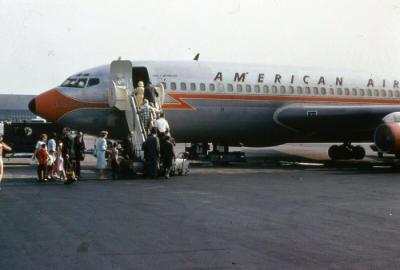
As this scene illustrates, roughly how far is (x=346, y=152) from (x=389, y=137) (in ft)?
25.5

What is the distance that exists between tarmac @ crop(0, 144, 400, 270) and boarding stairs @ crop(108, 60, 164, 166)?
366 centimetres

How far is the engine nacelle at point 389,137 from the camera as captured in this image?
70.9 ft

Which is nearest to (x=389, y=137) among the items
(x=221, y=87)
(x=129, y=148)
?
(x=221, y=87)

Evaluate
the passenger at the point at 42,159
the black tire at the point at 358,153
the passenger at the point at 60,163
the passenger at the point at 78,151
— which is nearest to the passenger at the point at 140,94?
Answer: the passenger at the point at 78,151

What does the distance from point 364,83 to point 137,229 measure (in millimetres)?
19577

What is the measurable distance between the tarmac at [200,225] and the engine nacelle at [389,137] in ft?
15.4

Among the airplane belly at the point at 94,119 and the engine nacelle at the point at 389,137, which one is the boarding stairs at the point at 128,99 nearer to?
the airplane belly at the point at 94,119

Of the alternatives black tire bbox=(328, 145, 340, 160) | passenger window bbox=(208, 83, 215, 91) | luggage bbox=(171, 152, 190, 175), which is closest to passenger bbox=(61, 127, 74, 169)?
luggage bbox=(171, 152, 190, 175)

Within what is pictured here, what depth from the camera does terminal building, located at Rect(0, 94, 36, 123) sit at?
13662 cm

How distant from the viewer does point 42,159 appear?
57.1 ft

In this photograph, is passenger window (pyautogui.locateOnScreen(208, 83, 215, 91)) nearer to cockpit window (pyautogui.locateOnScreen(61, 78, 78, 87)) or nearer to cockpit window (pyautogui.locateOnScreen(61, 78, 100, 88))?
cockpit window (pyautogui.locateOnScreen(61, 78, 100, 88))

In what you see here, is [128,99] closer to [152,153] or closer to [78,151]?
[152,153]

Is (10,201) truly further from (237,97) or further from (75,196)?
(237,97)

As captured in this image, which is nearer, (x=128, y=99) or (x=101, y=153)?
(x=101, y=153)
